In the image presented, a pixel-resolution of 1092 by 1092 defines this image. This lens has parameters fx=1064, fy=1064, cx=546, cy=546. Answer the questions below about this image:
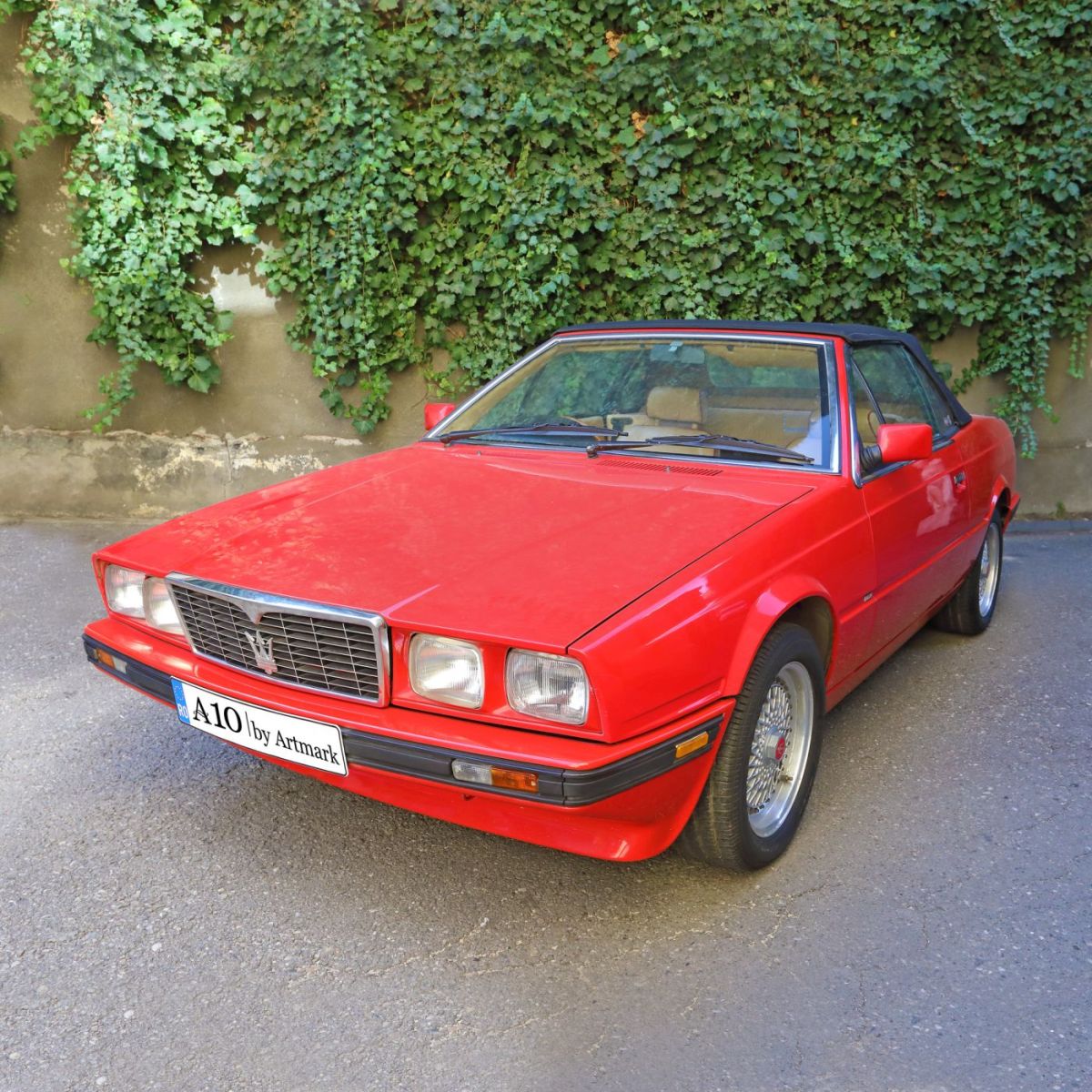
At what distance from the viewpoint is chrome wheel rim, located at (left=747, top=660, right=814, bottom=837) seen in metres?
2.75

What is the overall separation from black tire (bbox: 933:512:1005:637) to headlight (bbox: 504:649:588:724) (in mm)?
2694

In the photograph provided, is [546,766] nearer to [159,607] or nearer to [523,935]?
[523,935]

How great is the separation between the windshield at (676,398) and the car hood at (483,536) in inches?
5.6

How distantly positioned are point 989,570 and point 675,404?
207 centimetres

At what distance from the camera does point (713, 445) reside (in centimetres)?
327

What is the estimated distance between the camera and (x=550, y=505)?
2.93 metres

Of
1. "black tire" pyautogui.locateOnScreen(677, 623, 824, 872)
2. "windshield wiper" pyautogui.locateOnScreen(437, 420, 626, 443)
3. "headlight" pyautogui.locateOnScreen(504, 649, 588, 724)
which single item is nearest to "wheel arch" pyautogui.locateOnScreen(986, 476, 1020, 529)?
"windshield wiper" pyautogui.locateOnScreen(437, 420, 626, 443)

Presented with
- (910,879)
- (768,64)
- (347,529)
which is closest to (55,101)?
(768,64)

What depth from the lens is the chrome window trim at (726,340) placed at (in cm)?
315

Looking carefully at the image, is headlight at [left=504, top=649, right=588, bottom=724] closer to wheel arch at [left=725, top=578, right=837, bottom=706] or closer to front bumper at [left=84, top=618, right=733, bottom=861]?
front bumper at [left=84, top=618, right=733, bottom=861]

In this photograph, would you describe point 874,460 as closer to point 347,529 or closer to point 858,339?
point 858,339

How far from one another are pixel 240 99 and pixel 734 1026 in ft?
19.2

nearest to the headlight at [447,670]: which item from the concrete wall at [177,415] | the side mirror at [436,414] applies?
the side mirror at [436,414]

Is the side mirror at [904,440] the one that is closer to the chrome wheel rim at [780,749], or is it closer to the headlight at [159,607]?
the chrome wheel rim at [780,749]
